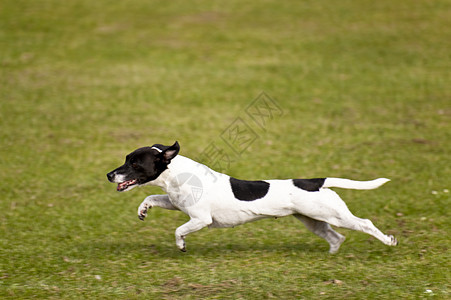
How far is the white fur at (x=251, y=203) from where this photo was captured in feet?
22.7

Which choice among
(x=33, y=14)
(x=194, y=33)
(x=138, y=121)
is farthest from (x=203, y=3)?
(x=138, y=121)

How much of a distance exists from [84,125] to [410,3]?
14.6 meters

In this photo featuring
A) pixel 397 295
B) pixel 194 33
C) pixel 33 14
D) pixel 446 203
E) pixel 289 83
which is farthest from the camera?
pixel 33 14

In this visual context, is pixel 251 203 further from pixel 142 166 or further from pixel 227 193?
pixel 142 166

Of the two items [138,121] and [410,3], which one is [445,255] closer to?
[138,121]

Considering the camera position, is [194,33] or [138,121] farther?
[194,33]

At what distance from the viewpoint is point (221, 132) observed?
13.9 metres

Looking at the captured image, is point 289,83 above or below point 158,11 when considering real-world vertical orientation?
A: below

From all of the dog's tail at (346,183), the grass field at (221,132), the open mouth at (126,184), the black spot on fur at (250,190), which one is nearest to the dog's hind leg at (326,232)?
the grass field at (221,132)

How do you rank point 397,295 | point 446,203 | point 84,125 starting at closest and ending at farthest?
point 397,295 < point 446,203 < point 84,125

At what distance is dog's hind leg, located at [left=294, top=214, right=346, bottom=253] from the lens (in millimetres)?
7387

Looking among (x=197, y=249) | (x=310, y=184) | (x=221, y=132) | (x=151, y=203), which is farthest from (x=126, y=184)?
(x=221, y=132)

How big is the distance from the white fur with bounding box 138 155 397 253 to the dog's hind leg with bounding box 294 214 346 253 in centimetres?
23

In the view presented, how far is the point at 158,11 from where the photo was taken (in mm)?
22891
